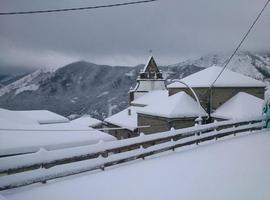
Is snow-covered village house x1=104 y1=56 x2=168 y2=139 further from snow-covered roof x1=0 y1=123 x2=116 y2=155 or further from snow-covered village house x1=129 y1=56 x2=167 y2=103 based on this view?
snow-covered roof x1=0 y1=123 x2=116 y2=155

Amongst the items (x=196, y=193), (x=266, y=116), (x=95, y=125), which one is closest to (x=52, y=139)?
(x=196, y=193)

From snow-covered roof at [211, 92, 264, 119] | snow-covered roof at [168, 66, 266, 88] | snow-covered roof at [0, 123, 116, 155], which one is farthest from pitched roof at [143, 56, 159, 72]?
snow-covered roof at [0, 123, 116, 155]

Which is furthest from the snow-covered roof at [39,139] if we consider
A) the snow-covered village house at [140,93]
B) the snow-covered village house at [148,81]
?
the snow-covered village house at [148,81]

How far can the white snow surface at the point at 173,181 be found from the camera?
225 inches

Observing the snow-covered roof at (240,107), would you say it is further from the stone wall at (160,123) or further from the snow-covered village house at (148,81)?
the snow-covered village house at (148,81)

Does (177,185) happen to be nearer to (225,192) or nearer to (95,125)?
(225,192)

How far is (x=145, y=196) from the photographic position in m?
5.67

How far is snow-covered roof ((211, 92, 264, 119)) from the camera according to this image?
25.7 m

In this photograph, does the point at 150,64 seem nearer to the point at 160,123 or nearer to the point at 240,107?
the point at 160,123

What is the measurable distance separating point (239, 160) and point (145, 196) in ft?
13.6

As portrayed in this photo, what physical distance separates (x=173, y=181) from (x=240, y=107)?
72.3ft

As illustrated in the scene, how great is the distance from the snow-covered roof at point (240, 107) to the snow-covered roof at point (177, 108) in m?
1.94

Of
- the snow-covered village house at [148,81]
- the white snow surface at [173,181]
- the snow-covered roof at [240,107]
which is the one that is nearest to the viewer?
the white snow surface at [173,181]

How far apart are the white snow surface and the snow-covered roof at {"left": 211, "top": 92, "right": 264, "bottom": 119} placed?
17.2m
